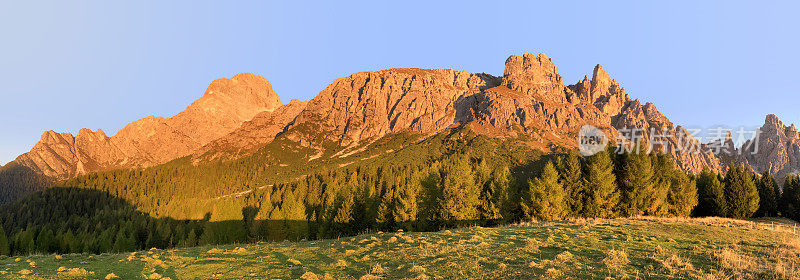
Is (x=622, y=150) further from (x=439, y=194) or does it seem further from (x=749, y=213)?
(x=749, y=213)

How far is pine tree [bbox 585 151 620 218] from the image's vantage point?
149 ft

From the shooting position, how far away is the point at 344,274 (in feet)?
49.1

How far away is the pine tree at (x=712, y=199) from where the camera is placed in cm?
5966

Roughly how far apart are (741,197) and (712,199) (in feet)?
15.0

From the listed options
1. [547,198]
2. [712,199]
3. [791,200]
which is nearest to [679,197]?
[712,199]

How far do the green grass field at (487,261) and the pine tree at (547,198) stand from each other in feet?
69.4

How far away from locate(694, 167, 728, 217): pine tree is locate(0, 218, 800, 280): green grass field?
50.8 m

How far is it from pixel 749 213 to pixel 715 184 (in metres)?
8.95

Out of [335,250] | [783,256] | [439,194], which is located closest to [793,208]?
[439,194]

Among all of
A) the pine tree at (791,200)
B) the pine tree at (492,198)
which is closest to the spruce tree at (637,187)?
the pine tree at (492,198)

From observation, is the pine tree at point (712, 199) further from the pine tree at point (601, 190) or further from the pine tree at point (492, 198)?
the pine tree at point (492, 198)

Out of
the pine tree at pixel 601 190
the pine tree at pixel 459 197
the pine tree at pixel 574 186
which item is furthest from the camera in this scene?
the pine tree at pixel 459 197

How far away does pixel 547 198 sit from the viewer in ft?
147

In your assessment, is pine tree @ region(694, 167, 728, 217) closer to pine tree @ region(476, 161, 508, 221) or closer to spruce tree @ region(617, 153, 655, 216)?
spruce tree @ region(617, 153, 655, 216)
